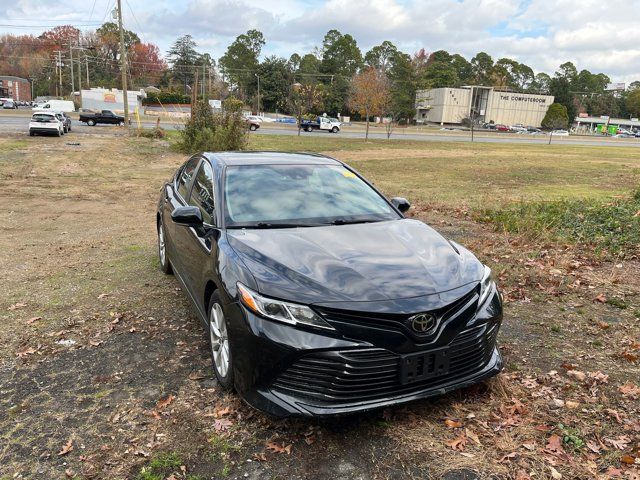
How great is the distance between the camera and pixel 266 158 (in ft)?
15.9

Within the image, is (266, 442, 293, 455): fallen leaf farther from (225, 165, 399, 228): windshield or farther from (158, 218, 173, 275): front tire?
(158, 218, 173, 275): front tire

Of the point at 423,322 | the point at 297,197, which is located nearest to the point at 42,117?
the point at 297,197

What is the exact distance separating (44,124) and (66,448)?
31.9 metres

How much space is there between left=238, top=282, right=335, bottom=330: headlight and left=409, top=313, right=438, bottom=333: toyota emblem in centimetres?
46

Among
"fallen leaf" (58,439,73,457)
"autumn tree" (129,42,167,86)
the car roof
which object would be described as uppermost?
"autumn tree" (129,42,167,86)

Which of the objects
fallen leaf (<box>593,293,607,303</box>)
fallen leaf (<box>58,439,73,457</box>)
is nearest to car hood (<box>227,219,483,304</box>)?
fallen leaf (<box>58,439,73,457</box>)

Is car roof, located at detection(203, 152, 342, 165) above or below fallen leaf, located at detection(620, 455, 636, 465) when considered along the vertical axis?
above

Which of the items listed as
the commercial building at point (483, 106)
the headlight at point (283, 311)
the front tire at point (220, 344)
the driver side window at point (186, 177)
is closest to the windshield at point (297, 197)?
the front tire at point (220, 344)

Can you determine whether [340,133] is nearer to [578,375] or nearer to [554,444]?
[578,375]

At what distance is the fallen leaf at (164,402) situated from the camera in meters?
3.33

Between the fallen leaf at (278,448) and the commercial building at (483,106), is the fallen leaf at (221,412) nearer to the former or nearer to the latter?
Answer: the fallen leaf at (278,448)

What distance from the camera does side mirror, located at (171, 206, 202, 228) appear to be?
3918mm

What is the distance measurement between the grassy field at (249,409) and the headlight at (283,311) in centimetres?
74

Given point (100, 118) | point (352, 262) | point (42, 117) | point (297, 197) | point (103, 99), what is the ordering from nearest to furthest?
1. point (352, 262)
2. point (297, 197)
3. point (42, 117)
4. point (100, 118)
5. point (103, 99)
